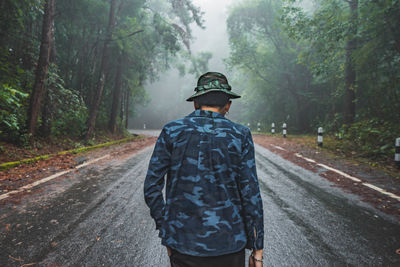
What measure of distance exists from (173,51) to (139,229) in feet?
50.7

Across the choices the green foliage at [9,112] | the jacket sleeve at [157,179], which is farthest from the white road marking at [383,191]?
the green foliage at [9,112]

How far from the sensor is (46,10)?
8844 mm

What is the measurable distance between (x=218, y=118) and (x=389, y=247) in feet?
8.88

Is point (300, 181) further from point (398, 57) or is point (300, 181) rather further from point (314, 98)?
point (314, 98)

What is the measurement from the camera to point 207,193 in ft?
4.45

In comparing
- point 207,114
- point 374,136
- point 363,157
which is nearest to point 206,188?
point 207,114

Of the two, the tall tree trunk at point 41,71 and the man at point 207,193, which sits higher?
the tall tree trunk at point 41,71

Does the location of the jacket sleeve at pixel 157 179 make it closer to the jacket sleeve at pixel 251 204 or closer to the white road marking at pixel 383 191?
the jacket sleeve at pixel 251 204

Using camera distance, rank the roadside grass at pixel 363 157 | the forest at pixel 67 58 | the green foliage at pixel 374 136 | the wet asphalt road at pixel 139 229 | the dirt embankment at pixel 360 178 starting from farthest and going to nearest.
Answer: the forest at pixel 67 58 < the green foliage at pixel 374 136 < the roadside grass at pixel 363 157 < the dirt embankment at pixel 360 178 < the wet asphalt road at pixel 139 229

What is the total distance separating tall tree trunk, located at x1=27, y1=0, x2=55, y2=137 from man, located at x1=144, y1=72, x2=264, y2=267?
927cm

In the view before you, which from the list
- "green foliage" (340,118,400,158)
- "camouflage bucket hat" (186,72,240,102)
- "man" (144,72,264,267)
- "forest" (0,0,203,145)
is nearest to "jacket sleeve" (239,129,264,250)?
"man" (144,72,264,267)

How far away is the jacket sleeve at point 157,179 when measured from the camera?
1.44m

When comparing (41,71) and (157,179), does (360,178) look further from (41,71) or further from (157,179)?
(41,71)

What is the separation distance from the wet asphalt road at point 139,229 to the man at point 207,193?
4.14ft
